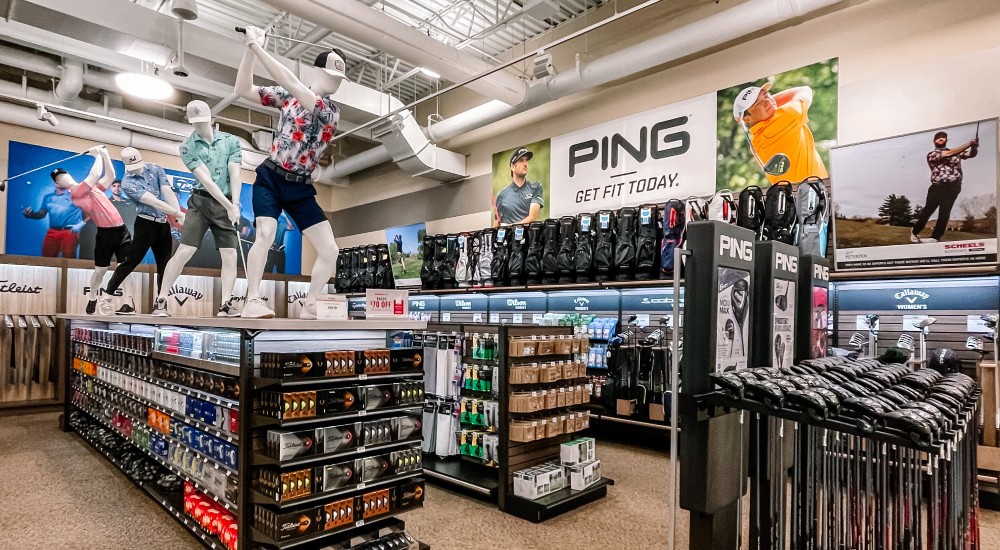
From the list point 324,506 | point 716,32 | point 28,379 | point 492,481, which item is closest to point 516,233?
point 716,32

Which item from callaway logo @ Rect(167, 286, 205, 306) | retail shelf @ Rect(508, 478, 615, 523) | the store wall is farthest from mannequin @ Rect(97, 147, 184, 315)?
the store wall

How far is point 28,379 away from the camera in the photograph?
24.4ft

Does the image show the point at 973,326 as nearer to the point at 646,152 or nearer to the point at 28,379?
the point at 646,152

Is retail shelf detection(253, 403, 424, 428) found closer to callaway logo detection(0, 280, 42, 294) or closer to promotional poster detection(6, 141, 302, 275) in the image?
promotional poster detection(6, 141, 302, 275)

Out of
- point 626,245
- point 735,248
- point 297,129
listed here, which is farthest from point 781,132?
point 297,129

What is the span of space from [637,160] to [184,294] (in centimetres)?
778

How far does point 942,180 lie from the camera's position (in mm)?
4215

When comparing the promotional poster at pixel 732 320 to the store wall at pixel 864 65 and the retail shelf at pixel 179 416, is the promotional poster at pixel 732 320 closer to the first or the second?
the retail shelf at pixel 179 416

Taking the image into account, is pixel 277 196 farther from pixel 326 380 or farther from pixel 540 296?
pixel 540 296

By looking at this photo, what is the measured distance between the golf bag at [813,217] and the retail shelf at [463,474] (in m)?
3.28

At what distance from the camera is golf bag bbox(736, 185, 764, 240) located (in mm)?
5109

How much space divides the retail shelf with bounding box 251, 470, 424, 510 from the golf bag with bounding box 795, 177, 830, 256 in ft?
12.9

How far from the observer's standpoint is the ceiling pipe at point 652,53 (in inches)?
201

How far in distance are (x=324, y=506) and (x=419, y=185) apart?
8159 mm
